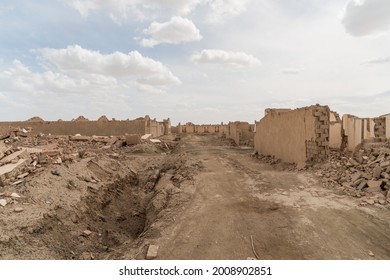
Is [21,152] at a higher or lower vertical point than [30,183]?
higher

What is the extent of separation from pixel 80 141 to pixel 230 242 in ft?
54.2

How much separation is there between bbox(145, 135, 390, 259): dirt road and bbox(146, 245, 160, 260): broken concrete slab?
0.36 ft

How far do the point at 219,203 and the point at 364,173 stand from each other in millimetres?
3817

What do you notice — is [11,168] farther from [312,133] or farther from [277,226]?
[312,133]

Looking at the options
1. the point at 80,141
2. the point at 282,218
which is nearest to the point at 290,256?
the point at 282,218

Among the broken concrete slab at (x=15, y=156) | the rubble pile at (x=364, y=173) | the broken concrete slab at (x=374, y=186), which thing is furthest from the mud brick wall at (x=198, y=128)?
the broken concrete slab at (x=374, y=186)

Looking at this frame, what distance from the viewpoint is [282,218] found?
5.54m

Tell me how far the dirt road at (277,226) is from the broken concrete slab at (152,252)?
108mm

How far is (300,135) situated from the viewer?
35.2ft

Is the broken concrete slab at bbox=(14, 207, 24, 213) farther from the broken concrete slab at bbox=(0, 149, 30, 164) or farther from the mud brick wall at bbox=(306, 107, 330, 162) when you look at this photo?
the mud brick wall at bbox=(306, 107, 330, 162)

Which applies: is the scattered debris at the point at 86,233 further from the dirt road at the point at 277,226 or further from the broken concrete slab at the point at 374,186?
the broken concrete slab at the point at 374,186

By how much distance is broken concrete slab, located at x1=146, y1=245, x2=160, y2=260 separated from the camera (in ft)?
14.4

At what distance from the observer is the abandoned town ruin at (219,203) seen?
472 centimetres
